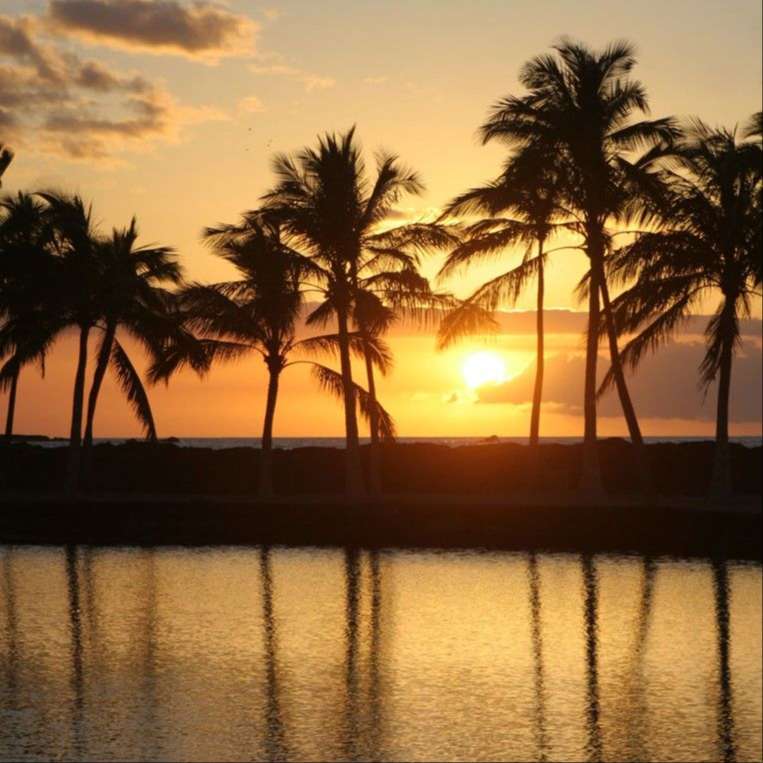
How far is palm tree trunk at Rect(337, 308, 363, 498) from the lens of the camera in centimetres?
3946

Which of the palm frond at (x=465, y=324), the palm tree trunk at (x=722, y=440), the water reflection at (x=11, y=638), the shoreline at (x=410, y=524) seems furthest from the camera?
the palm frond at (x=465, y=324)

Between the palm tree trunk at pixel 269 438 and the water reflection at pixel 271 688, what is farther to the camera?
the palm tree trunk at pixel 269 438

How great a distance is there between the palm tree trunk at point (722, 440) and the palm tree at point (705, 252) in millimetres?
29

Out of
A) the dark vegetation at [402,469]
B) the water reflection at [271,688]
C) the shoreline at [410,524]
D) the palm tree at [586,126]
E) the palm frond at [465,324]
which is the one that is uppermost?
the palm tree at [586,126]

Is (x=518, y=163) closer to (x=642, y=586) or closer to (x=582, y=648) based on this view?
(x=642, y=586)

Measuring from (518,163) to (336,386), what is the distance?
9.52 meters

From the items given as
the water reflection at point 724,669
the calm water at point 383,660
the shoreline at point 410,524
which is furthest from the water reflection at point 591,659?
the shoreline at point 410,524

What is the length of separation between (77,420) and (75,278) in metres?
4.81

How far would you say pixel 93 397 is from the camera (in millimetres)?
44781

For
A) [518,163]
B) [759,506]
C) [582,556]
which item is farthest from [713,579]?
[518,163]

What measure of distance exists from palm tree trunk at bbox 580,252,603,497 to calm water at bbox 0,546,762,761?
8.62 metres

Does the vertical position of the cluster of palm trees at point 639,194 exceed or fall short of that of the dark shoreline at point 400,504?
it exceeds it

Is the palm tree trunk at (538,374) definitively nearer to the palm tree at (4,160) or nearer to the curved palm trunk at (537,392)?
the curved palm trunk at (537,392)

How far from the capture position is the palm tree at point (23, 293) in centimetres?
4159
